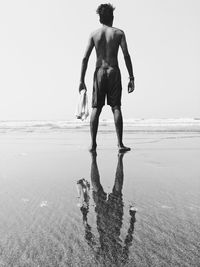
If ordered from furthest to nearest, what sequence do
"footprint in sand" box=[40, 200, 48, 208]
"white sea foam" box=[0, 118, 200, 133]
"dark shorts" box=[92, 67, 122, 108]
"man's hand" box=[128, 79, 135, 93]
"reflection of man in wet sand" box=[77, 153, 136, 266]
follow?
"white sea foam" box=[0, 118, 200, 133] < "man's hand" box=[128, 79, 135, 93] < "dark shorts" box=[92, 67, 122, 108] < "footprint in sand" box=[40, 200, 48, 208] < "reflection of man in wet sand" box=[77, 153, 136, 266]

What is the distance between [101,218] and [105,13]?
4.18 m

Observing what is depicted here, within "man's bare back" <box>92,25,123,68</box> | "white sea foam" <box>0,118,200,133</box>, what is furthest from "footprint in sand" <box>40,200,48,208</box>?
"white sea foam" <box>0,118,200,133</box>

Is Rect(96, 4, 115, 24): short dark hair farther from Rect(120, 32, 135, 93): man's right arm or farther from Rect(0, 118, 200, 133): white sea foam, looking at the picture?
Rect(0, 118, 200, 133): white sea foam

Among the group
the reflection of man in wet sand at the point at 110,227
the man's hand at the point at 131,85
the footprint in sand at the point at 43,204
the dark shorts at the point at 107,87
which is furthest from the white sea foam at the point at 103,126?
the footprint in sand at the point at 43,204

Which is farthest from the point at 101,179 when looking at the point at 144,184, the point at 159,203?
the point at 159,203

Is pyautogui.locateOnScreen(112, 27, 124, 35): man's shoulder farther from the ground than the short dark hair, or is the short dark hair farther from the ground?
the short dark hair

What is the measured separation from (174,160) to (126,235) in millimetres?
2850

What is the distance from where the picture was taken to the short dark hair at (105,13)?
525 cm

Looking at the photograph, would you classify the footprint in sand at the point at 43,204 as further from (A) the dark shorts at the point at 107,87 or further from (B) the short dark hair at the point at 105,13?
(B) the short dark hair at the point at 105,13

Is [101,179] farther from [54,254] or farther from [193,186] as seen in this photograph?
[54,254]

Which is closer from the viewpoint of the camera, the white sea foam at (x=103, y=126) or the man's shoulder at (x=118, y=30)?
the man's shoulder at (x=118, y=30)

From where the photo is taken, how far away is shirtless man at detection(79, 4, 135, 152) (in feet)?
17.0

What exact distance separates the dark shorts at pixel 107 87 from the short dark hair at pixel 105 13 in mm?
762

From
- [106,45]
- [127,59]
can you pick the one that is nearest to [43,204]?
[106,45]
